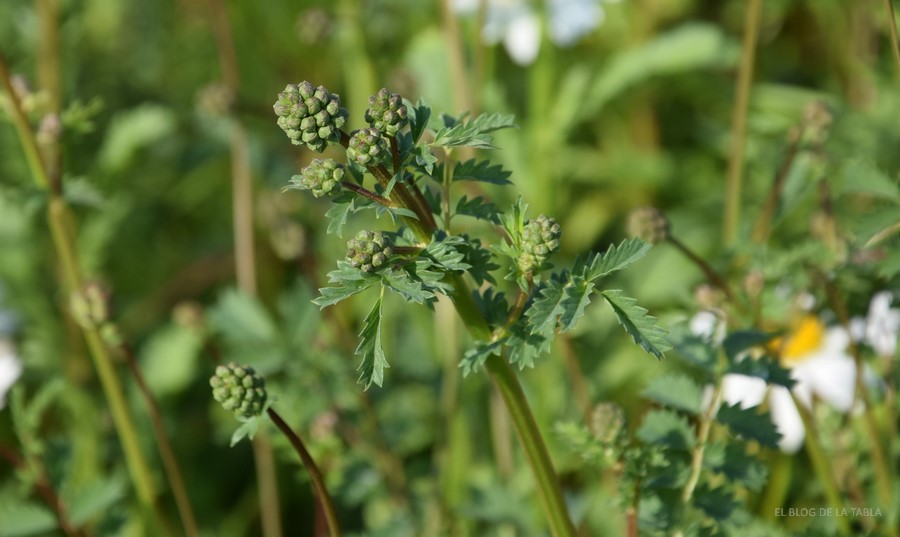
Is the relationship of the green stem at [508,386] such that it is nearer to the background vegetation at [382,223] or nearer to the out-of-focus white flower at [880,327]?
the background vegetation at [382,223]

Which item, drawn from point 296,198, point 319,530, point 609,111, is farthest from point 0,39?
point 319,530

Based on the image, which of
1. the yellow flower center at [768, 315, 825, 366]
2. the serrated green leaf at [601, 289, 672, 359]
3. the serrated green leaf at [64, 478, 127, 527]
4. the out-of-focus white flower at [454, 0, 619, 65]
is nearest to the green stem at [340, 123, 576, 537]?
the serrated green leaf at [601, 289, 672, 359]

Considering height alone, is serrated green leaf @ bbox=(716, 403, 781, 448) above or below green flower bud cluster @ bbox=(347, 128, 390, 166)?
below

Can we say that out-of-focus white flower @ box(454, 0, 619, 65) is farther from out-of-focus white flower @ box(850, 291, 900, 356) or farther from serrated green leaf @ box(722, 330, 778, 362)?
serrated green leaf @ box(722, 330, 778, 362)

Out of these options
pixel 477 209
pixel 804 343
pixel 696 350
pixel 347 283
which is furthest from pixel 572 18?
pixel 347 283

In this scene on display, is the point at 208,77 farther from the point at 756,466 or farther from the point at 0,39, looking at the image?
the point at 756,466
